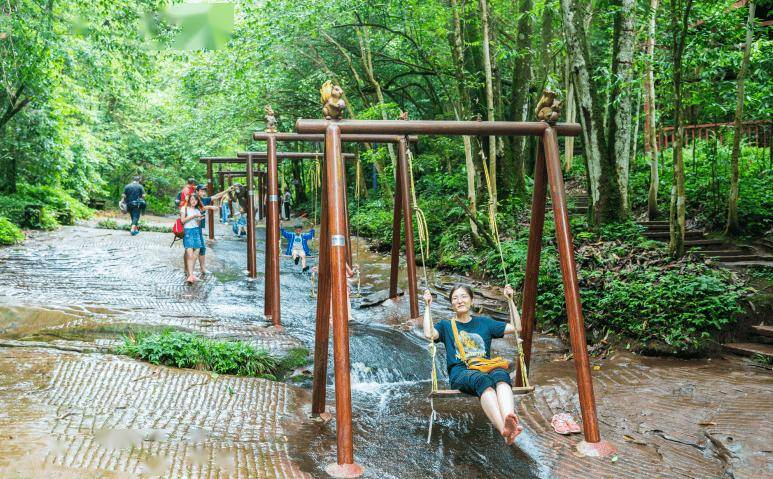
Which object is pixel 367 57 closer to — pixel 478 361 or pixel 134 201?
pixel 134 201

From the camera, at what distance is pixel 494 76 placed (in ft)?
49.0

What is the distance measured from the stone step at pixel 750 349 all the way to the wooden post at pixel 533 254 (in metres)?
2.82

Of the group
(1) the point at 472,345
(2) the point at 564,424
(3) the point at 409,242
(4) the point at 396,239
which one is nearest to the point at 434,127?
(1) the point at 472,345

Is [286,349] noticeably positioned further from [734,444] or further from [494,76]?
[494,76]

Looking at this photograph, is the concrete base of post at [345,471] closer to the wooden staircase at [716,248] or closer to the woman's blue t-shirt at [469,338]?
the woman's blue t-shirt at [469,338]

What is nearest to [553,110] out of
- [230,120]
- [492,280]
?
[492,280]

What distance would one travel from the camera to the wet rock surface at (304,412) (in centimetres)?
414

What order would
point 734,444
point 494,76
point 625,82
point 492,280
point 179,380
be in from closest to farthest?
point 734,444
point 179,380
point 625,82
point 492,280
point 494,76

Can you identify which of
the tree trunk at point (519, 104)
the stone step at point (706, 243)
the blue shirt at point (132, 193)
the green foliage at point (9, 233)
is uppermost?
the tree trunk at point (519, 104)

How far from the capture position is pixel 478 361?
16.1 feet

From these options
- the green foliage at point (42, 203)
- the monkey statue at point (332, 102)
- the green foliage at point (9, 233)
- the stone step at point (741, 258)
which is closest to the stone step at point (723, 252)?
the stone step at point (741, 258)

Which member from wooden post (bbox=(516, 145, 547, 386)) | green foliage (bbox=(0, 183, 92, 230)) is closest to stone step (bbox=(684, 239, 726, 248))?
wooden post (bbox=(516, 145, 547, 386))

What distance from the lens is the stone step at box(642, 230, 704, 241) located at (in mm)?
10497

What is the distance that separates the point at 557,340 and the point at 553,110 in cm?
417
